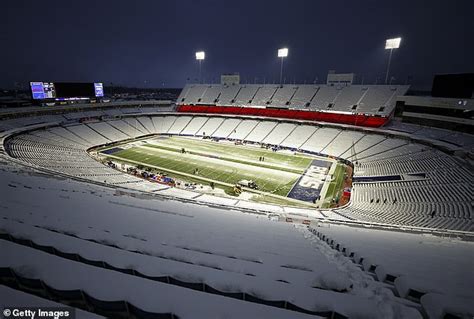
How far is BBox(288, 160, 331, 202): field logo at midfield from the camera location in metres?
29.5

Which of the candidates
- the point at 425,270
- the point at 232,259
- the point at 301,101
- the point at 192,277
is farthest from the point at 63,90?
the point at 425,270

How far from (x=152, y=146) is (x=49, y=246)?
48.6 metres

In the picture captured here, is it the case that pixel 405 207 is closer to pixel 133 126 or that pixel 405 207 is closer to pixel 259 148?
pixel 259 148

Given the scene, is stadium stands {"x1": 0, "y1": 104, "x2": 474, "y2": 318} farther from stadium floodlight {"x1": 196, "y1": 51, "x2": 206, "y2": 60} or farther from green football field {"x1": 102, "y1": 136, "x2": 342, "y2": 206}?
stadium floodlight {"x1": 196, "y1": 51, "x2": 206, "y2": 60}

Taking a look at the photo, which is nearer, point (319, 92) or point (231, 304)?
point (231, 304)

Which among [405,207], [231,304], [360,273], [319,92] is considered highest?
[319,92]

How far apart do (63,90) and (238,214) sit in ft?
188

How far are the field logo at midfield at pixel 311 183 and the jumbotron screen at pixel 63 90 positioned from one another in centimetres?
5365

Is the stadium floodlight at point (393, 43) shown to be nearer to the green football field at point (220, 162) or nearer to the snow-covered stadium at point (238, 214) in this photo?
the snow-covered stadium at point (238, 214)

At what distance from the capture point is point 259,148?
2028 inches

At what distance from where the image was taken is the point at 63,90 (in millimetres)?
53406

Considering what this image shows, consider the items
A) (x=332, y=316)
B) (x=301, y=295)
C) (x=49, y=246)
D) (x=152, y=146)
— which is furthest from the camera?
(x=152, y=146)

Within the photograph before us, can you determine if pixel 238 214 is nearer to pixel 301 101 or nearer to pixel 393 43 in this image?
pixel 301 101

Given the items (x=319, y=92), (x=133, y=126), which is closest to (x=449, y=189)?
(x=319, y=92)
